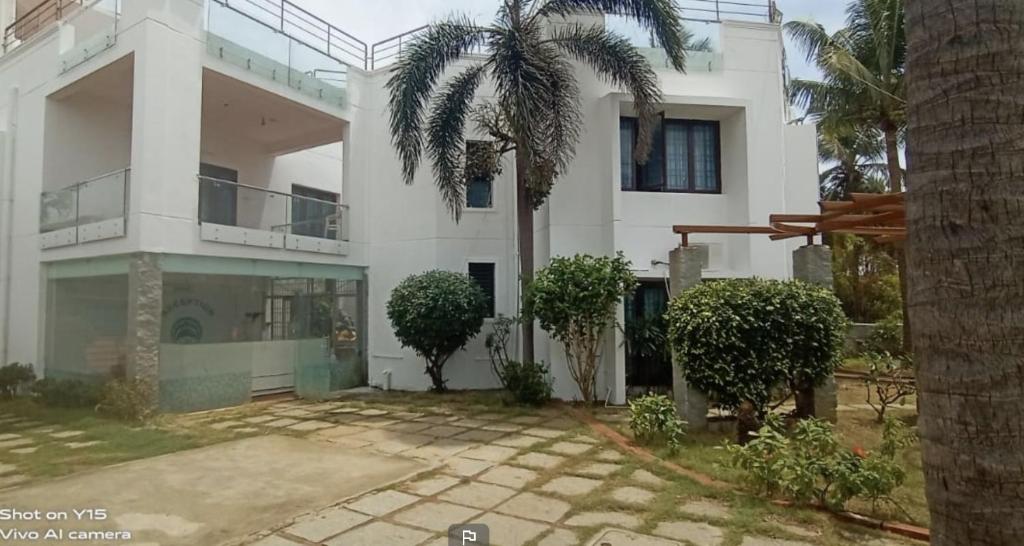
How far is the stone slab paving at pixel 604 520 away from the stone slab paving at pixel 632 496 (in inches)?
12.2

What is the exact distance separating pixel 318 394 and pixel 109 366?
3524mm

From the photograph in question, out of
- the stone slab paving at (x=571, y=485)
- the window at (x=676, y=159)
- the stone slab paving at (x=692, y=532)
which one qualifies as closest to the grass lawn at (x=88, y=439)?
the stone slab paving at (x=571, y=485)

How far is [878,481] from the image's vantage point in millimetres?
4348

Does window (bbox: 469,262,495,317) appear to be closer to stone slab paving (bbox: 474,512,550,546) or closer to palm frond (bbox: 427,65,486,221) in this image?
palm frond (bbox: 427,65,486,221)

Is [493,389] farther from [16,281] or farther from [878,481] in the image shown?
[16,281]

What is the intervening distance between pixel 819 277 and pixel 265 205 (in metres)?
9.76

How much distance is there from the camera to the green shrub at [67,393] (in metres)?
9.57

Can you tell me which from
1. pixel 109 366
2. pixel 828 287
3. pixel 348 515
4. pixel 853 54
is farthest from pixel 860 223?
pixel 109 366

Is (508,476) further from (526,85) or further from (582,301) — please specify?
(526,85)

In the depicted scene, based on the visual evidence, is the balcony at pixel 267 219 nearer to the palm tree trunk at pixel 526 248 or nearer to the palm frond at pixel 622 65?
the palm tree trunk at pixel 526 248

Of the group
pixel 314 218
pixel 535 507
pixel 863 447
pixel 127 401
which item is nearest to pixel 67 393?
pixel 127 401

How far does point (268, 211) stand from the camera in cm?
1098

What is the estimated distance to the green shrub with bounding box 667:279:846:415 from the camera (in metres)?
7.05

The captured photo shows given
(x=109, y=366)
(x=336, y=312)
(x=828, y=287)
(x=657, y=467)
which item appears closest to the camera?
(x=657, y=467)
